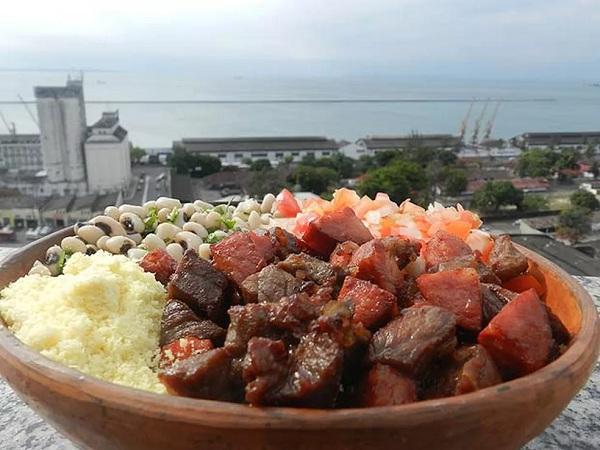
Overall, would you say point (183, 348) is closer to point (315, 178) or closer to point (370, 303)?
point (370, 303)

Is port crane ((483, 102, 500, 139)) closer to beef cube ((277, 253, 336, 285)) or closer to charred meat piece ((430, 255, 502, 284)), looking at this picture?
charred meat piece ((430, 255, 502, 284))

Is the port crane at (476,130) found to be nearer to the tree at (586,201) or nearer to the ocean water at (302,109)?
the ocean water at (302,109)

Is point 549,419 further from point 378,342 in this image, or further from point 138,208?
point 138,208

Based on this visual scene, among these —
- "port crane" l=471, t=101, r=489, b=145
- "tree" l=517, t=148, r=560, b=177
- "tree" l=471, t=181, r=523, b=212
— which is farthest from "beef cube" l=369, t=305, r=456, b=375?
"port crane" l=471, t=101, r=489, b=145

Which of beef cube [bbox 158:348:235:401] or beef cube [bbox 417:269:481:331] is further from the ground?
beef cube [bbox 417:269:481:331]

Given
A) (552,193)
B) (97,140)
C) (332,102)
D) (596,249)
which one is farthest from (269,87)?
(596,249)

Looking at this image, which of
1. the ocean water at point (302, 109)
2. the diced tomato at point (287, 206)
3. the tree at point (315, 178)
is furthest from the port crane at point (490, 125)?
the diced tomato at point (287, 206)
